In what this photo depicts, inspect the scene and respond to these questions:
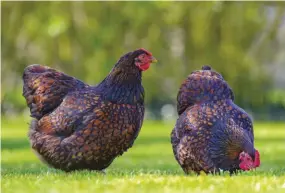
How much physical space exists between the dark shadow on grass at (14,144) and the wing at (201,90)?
34.3 ft

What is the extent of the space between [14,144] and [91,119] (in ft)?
41.8

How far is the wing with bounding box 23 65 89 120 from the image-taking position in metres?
11.9

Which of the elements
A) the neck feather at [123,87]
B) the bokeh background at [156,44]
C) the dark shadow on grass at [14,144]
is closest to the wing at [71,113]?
the neck feather at [123,87]

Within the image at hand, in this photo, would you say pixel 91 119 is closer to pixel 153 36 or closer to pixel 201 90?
pixel 201 90

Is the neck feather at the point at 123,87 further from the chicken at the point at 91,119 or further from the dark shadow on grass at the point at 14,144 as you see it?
the dark shadow on grass at the point at 14,144

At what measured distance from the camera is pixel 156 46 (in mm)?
35969

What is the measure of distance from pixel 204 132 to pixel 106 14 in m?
21.6

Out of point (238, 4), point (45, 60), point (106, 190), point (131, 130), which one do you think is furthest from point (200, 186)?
point (45, 60)

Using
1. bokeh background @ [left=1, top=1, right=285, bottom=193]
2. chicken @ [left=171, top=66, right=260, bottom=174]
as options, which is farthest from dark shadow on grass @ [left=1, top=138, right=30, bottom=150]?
chicken @ [left=171, top=66, right=260, bottom=174]

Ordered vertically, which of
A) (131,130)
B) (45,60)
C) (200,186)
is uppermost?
(45,60)

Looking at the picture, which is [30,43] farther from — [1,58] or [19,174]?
[19,174]

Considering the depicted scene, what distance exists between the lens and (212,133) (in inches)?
429

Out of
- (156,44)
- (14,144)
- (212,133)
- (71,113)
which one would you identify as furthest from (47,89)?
(156,44)

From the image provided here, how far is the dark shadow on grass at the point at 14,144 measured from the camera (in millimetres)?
22036
